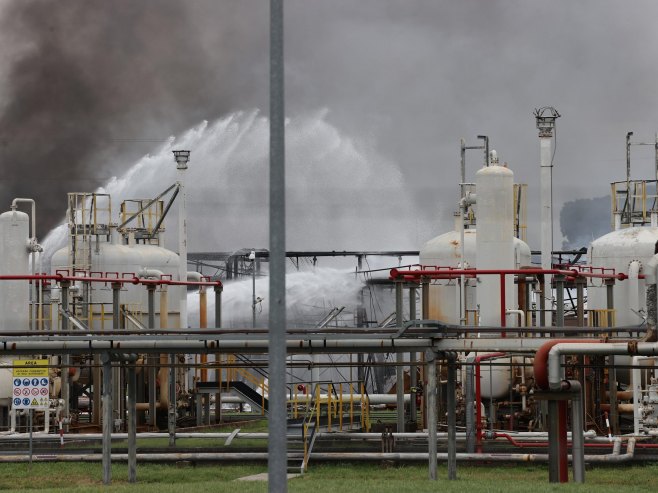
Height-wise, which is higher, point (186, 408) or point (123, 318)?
point (123, 318)

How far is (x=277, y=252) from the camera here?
13609 mm

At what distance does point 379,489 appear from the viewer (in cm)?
2073

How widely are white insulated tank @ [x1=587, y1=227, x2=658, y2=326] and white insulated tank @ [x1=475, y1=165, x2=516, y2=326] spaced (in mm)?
5163

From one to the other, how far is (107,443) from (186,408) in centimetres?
2006

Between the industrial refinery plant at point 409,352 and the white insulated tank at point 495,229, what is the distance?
0.05m

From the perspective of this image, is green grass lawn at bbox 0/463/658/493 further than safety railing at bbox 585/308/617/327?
No

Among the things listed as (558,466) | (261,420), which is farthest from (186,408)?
(558,466)

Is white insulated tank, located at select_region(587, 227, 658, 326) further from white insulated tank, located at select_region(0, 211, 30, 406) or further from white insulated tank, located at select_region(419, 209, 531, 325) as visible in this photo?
white insulated tank, located at select_region(0, 211, 30, 406)

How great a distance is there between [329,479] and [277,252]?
12.0 metres

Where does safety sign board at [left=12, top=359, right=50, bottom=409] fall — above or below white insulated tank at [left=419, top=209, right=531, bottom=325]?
below

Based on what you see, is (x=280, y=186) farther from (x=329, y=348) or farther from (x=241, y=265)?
(x=241, y=265)

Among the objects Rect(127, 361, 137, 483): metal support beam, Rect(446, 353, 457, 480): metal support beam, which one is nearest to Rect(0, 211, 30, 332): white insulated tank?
Rect(127, 361, 137, 483): metal support beam

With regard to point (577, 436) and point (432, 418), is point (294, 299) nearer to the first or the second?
point (432, 418)

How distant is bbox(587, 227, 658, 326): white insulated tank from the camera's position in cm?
3791
